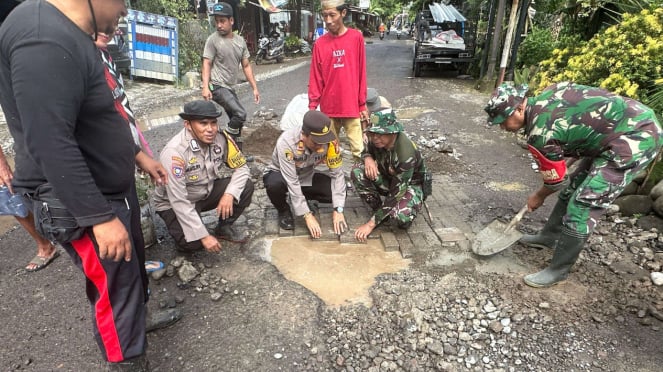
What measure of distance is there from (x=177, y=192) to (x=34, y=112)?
1488 millimetres

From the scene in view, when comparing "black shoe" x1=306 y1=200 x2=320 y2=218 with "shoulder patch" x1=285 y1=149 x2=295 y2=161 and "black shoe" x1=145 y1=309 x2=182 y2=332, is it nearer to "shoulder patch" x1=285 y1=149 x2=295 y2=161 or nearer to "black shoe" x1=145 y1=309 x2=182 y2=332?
"shoulder patch" x1=285 y1=149 x2=295 y2=161

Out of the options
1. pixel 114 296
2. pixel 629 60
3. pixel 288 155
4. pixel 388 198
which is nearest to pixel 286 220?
pixel 288 155

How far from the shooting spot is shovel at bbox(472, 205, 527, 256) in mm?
2797

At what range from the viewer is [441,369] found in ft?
6.64

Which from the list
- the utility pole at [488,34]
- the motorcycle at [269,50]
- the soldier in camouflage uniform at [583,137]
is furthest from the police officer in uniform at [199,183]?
the motorcycle at [269,50]

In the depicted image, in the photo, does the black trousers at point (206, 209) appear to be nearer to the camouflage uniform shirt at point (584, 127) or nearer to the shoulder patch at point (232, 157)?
the shoulder patch at point (232, 157)

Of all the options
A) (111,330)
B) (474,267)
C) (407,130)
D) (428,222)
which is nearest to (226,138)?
(111,330)

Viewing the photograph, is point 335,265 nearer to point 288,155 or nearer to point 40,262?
point 288,155

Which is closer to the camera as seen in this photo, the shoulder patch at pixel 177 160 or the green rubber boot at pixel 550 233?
the shoulder patch at pixel 177 160

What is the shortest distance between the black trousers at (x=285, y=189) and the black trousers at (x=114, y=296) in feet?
5.10

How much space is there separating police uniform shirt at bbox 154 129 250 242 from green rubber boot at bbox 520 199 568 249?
236cm

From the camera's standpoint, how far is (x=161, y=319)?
2264 millimetres

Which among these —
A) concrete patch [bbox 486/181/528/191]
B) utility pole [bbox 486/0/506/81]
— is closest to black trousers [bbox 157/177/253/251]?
concrete patch [bbox 486/181/528/191]

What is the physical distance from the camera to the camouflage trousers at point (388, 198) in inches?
122
